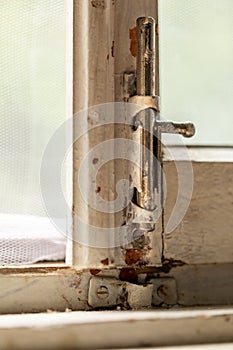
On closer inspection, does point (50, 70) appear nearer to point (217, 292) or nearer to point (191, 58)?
point (191, 58)

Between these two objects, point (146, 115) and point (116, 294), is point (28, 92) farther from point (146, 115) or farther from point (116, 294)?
point (116, 294)

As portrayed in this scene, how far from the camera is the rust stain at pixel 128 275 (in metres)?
0.85

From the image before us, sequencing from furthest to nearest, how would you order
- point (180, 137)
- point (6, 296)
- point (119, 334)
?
point (180, 137) < point (6, 296) < point (119, 334)

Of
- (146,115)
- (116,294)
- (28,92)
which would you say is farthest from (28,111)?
(116,294)

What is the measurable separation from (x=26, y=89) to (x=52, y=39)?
0.26ft

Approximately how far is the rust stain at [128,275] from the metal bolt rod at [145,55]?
236 mm

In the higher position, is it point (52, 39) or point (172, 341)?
point (52, 39)

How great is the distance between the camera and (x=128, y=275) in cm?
86

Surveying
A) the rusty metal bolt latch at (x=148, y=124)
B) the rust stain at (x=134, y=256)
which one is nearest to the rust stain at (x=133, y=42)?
the rusty metal bolt latch at (x=148, y=124)

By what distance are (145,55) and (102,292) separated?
31cm

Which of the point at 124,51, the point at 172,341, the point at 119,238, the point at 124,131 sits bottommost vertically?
the point at 172,341

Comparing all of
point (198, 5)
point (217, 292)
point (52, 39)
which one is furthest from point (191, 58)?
point (217, 292)

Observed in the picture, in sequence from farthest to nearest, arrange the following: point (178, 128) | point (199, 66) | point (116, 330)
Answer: point (199, 66) < point (178, 128) < point (116, 330)

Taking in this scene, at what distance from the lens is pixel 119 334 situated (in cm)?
64
